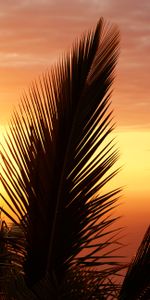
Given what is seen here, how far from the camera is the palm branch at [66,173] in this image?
3.20m

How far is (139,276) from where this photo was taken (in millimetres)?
3383

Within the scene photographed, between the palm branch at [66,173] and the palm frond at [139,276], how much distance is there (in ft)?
0.52

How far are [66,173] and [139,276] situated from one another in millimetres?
778

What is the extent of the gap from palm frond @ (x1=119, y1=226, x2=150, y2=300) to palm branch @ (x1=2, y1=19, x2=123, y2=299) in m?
0.16

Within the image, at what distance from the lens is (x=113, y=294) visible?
328 centimetres

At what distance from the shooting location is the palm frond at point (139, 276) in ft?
11.1

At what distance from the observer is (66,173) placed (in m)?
3.19

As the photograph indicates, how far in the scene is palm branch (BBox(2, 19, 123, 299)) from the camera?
3199 millimetres

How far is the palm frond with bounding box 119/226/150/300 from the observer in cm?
338

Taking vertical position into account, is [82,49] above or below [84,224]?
above

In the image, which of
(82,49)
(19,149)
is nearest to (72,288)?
(19,149)

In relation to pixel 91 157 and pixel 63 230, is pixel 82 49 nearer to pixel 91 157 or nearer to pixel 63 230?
pixel 91 157

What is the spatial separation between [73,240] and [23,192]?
39 centimetres

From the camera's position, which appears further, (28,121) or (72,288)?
(28,121)
